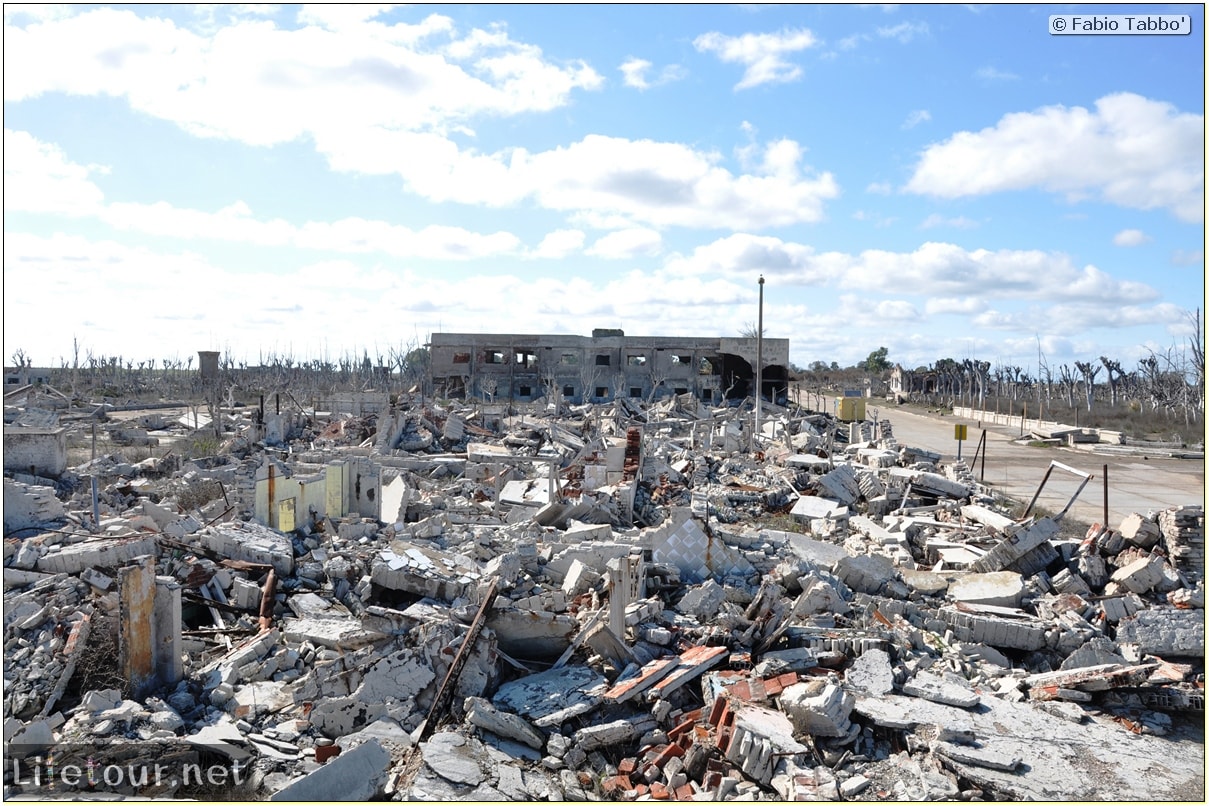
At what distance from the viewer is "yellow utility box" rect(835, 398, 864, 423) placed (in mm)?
30734

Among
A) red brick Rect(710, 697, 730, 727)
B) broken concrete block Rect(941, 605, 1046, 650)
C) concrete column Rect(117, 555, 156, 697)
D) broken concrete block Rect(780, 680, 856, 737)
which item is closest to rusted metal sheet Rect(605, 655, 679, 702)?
red brick Rect(710, 697, 730, 727)

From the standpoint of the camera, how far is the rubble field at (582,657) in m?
5.04

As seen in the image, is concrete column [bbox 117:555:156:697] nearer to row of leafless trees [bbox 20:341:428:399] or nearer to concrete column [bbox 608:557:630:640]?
concrete column [bbox 608:557:630:640]

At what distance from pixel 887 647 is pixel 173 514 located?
867 cm

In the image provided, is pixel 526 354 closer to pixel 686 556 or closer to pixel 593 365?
pixel 593 365

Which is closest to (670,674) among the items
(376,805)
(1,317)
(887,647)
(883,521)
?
(887,647)

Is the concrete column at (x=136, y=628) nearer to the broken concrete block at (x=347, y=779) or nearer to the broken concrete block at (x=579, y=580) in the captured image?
the broken concrete block at (x=347, y=779)

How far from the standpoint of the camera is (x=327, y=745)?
5297 millimetres

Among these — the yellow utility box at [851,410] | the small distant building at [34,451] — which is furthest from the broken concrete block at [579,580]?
the yellow utility box at [851,410]

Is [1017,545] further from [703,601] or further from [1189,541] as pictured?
[703,601]

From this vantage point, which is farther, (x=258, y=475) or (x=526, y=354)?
(x=526, y=354)

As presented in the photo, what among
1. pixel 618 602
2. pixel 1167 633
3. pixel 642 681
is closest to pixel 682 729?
pixel 642 681

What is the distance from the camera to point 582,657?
21.7 ft

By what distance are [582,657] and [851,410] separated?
26459 mm
